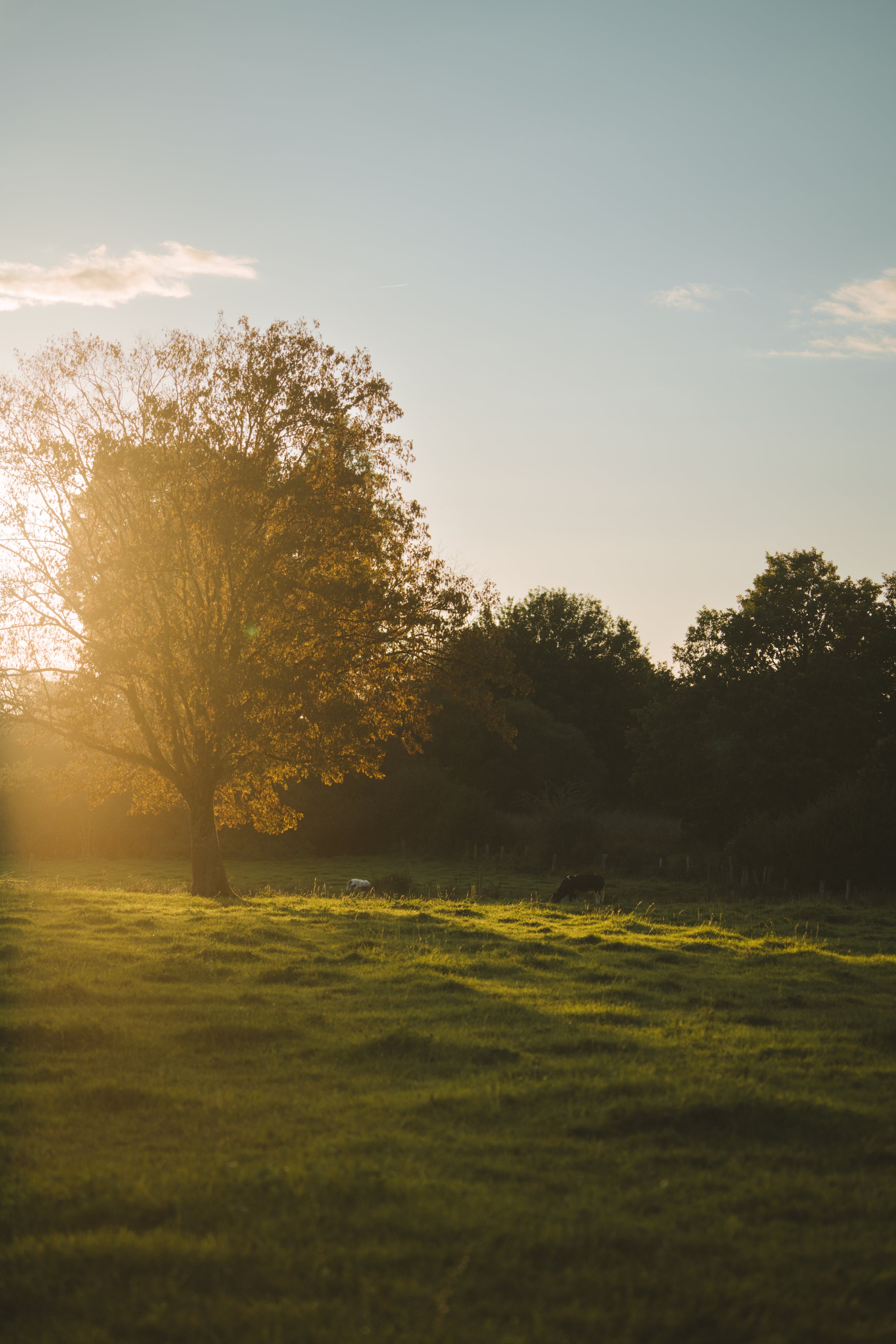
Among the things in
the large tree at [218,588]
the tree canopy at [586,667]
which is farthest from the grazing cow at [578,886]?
the tree canopy at [586,667]

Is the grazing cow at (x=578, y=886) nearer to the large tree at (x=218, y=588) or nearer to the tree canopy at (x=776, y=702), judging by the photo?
the large tree at (x=218, y=588)

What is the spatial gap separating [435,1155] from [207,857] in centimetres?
2056

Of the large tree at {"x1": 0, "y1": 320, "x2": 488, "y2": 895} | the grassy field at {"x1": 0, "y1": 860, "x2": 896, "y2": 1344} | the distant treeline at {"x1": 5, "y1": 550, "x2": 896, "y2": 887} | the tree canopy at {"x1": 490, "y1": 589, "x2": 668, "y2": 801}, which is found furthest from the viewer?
the tree canopy at {"x1": 490, "y1": 589, "x2": 668, "y2": 801}

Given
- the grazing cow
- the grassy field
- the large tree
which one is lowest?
the grazing cow

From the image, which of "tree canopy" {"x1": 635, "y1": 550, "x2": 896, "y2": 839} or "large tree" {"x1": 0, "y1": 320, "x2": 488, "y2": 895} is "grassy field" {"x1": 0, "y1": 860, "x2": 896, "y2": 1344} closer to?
"large tree" {"x1": 0, "y1": 320, "x2": 488, "y2": 895}

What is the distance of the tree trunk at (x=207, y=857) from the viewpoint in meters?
26.0

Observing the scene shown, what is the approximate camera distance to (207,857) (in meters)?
26.2

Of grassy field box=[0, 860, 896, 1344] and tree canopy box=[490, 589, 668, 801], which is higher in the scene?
tree canopy box=[490, 589, 668, 801]

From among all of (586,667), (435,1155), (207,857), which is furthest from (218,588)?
(586,667)

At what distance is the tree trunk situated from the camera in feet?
85.3

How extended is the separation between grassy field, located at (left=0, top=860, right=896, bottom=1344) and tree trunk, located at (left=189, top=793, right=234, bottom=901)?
11487 millimetres

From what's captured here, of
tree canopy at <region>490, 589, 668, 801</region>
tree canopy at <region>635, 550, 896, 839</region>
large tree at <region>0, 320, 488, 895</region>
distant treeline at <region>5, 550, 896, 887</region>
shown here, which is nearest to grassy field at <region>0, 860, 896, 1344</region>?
large tree at <region>0, 320, 488, 895</region>

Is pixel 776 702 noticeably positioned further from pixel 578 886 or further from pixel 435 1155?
pixel 435 1155

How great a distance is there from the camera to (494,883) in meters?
40.3
